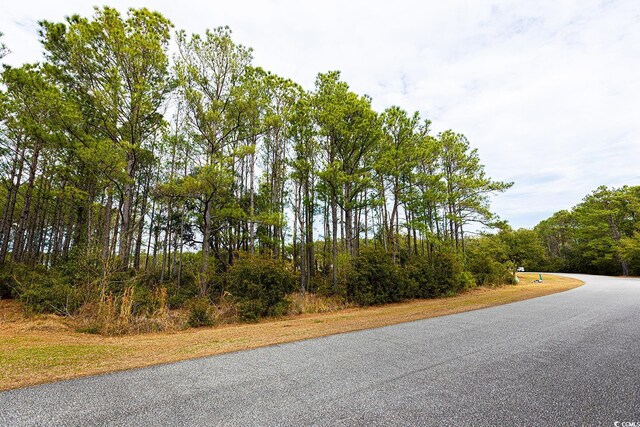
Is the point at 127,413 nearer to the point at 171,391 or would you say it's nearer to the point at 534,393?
the point at 171,391

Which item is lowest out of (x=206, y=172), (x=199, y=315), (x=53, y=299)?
(x=199, y=315)

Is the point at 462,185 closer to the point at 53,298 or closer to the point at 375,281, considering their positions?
the point at 375,281

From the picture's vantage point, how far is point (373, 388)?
283 centimetres

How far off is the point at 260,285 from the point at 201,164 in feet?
22.4

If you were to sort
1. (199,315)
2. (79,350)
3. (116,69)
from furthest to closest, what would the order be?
1. (116,69)
2. (199,315)
3. (79,350)

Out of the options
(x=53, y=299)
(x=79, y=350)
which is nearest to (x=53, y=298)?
(x=53, y=299)

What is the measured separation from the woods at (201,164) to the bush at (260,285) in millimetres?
45

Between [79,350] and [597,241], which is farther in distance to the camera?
[597,241]

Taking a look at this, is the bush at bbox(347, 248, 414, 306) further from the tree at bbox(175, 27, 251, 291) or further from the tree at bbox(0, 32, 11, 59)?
the tree at bbox(0, 32, 11, 59)

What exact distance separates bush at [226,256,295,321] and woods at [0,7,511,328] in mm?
45

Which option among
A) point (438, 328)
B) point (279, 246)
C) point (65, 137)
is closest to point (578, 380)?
point (438, 328)

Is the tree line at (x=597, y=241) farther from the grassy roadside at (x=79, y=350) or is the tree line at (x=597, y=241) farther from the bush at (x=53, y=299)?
the bush at (x=53, y=299)

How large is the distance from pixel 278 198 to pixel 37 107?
457 inches

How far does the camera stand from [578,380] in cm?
296
